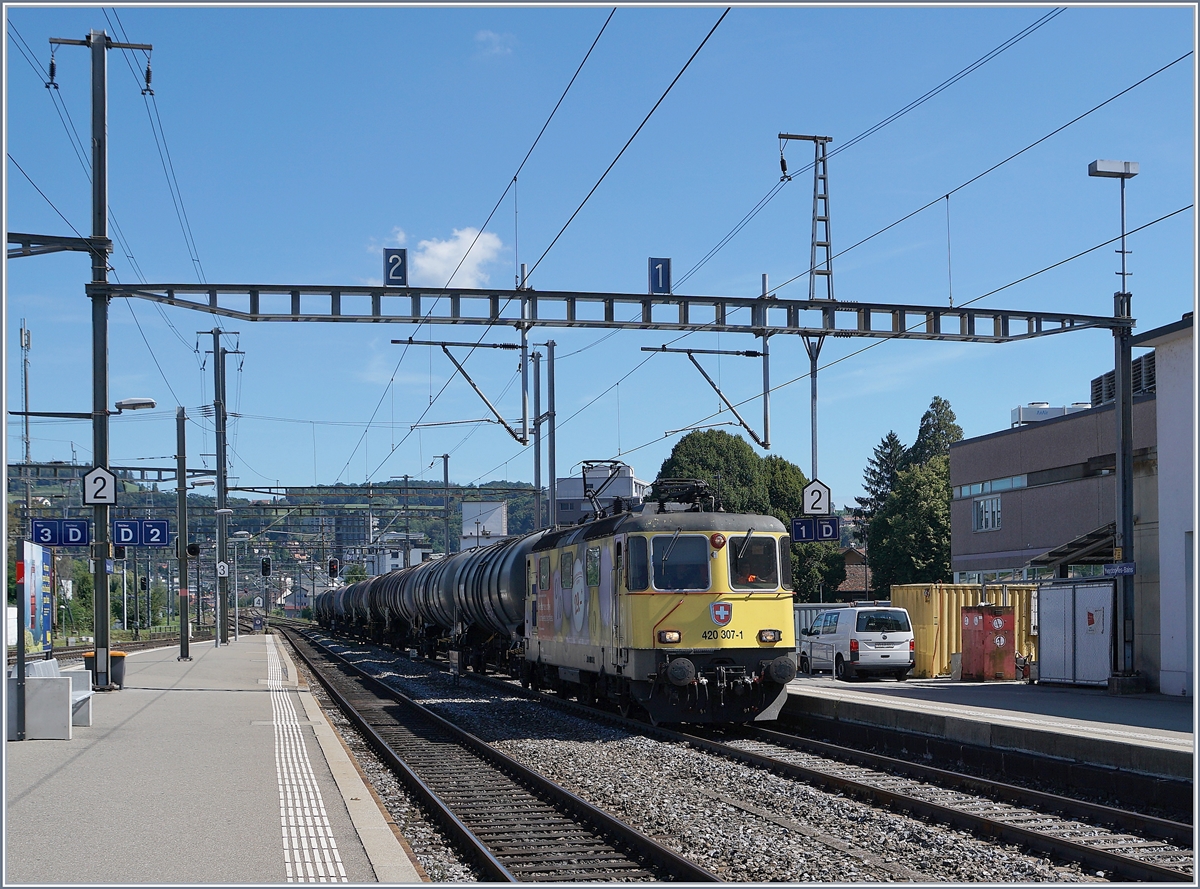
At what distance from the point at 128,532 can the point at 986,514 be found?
30.9 m

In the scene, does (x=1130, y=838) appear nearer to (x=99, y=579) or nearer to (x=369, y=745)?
(x=369, y=745)

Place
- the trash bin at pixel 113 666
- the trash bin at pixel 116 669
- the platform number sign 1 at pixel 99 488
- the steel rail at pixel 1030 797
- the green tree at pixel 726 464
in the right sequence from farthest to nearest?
the green tree at pixel 726 464
the trash bin at pixel 116 669
the trash bin at pixel 113 666
the platform number sign 1 at pixel 99 488
the steel rail at pixel 1030 797

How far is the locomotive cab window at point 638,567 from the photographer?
1625 cm

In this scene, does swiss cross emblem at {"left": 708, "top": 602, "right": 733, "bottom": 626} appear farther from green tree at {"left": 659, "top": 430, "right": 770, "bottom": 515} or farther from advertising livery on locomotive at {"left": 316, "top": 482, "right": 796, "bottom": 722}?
green tree at {"left": 659, "top": 430, "right": 770, "bottom": 515}

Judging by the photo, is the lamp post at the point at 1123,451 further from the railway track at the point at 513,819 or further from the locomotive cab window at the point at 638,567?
the railway track at the point at 513,819

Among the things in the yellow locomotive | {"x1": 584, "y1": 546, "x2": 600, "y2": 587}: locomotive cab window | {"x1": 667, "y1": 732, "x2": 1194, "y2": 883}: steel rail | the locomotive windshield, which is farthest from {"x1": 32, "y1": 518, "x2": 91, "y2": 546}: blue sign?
{"x1": 667, "y1": 732, "x2": 1194, "y2": 883}: steel rail

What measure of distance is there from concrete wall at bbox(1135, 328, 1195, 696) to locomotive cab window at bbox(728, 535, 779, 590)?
302 inches

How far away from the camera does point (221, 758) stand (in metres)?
13.1

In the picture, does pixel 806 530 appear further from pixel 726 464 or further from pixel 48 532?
pixel 726 464

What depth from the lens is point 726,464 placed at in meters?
74.9

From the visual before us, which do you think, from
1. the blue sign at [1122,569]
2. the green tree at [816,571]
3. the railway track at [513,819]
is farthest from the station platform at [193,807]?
the green tree at [816,571]

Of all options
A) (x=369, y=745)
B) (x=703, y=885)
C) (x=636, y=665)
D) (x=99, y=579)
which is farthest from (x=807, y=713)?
(x=99, y=579)

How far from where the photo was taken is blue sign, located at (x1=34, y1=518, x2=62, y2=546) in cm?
2377

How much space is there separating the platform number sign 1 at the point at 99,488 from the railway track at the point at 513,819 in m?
6.07
